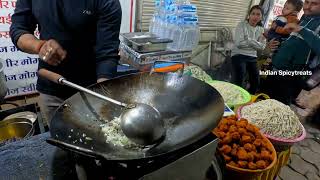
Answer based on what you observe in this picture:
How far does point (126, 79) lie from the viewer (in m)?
1.41

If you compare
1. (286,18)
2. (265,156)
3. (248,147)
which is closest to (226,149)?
(248,147)

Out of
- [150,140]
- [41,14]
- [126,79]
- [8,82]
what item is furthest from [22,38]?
[8,82]

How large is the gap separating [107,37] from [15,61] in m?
2.13

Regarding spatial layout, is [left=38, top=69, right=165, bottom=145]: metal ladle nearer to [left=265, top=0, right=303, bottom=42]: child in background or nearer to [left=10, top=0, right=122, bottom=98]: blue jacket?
[left=10, top=0, right=122, bottom=98]: blue jacket

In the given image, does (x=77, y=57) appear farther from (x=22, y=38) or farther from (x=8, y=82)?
(x=8, y=82)

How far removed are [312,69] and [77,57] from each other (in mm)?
3467

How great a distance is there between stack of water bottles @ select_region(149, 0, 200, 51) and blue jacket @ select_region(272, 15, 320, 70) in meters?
1.45

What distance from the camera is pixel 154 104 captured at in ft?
4.57

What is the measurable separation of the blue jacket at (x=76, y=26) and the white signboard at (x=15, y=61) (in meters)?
1.42

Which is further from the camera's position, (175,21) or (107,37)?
(175,21)

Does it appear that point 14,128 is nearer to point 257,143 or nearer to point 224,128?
point 224,128

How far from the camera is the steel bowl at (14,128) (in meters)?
2.45

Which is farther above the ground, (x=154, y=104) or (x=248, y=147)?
(x=154, y=104)

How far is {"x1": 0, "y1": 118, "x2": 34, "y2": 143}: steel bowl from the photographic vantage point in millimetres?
2447
